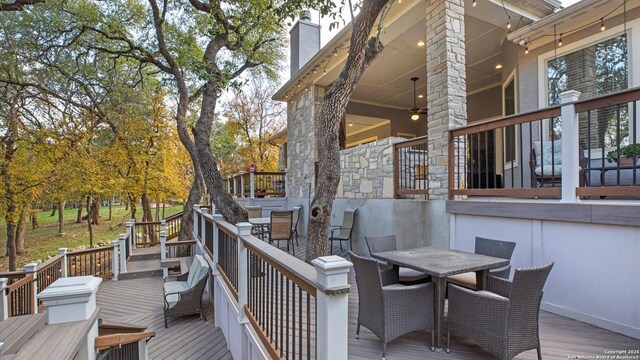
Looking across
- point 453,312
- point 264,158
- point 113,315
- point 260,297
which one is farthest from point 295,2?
point 264,158

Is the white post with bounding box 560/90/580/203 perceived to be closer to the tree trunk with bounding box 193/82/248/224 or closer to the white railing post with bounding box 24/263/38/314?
the tree trunk with bounding box 193/82/248/224

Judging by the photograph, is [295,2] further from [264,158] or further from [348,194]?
[264,158]

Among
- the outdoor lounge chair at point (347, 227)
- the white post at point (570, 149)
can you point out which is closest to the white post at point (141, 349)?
the outdoor lounge chair at point (347, 227)

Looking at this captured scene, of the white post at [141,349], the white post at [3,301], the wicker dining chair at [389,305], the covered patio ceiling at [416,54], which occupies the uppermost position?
the covered patio ceiling at [416,54]

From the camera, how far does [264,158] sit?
17.9 meters

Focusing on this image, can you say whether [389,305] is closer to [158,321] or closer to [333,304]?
[333,304]

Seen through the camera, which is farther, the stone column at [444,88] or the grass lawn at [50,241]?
the grass lawn at [50,241]

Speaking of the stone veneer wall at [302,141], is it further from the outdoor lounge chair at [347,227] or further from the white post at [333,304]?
the white post at [333,304]

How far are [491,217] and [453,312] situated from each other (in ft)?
5.88

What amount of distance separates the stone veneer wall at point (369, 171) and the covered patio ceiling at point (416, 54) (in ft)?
7.18

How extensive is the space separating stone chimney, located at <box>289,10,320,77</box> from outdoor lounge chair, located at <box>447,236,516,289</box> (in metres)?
8.08

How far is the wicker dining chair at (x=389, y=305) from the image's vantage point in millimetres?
2494

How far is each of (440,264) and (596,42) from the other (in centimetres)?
501

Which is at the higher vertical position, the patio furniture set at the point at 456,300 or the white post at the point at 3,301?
the patio furniture set at the point at 456,300
